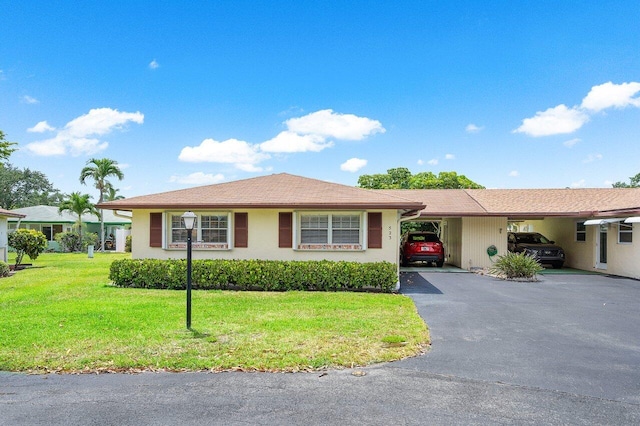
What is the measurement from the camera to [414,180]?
38406 mm

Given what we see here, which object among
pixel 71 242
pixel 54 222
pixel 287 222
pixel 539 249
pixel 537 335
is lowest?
pixel 537 335

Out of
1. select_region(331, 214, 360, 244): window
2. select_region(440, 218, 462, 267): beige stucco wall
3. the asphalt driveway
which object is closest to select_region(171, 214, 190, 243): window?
select_region(331, 214, 360, 244): window

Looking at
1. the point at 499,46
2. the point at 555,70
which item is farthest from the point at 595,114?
the point at 499,46

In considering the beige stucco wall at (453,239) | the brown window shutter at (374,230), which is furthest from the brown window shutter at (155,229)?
the beige stucco wall at (453,239)

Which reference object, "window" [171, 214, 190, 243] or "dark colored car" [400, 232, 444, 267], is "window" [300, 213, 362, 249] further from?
"dark colored car" [400, 232, 444, 267]

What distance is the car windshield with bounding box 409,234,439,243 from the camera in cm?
1752

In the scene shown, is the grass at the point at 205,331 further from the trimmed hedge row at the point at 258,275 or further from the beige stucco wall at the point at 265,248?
the beige stucco wall at the point at 265,248

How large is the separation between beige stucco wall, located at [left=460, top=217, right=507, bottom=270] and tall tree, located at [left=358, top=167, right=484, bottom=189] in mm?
19009

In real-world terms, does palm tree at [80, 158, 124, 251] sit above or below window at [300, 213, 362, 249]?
above

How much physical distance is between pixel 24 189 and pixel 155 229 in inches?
2119

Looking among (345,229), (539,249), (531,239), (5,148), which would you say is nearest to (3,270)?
(5,148)

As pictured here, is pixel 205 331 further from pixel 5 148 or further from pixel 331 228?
pixel 5 148

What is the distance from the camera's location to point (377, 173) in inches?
1626

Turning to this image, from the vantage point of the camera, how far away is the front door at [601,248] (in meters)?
16.6
